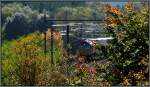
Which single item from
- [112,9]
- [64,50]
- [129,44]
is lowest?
[64,50]

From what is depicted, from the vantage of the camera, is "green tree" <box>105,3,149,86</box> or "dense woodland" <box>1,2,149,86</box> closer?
"green tree" <box>105,3,149,86</box>

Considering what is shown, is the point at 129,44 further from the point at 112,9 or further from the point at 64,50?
the point at 64,50

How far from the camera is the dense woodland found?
18.3 feet

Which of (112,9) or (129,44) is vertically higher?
(112,9)

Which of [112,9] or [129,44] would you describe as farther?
[112,9]

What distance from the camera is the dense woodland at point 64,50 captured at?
5.57m

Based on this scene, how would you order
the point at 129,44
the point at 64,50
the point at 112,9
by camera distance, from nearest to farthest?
1. the point at 129,44
2. the point at 112,9
3. the point at 64,50

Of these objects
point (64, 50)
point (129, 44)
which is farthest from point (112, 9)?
point (64, 50)

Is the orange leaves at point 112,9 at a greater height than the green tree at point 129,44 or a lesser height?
greater

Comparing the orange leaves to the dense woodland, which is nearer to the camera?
the dense woodland

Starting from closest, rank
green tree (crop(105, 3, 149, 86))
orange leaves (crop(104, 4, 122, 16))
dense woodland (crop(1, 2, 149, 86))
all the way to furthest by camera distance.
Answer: green tree (crop(105, 3, 149, 86)) < dense woodland (crop(1, 2, 149, 86)) < orange leaves (crop(104, 4, 122, 16))

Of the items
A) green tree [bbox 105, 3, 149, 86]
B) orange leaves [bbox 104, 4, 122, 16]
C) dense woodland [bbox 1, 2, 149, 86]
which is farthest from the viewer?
orange leaves [bbox 104, 4, 122, 16]

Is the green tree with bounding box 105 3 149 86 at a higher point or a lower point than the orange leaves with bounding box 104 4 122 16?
lower

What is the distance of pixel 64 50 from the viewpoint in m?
6.46
